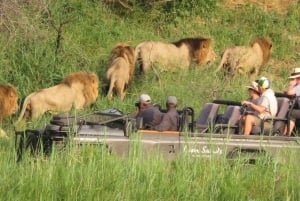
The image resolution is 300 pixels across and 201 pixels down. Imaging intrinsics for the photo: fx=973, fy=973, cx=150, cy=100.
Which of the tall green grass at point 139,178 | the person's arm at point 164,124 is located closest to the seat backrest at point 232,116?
the person's arm at point 164,124

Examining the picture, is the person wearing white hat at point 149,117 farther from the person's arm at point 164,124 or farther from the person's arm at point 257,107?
the person's arm at point 257,107

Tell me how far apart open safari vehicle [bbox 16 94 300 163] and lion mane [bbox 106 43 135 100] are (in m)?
5.38

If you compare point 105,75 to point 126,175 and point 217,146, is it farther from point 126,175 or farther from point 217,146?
point 126,175

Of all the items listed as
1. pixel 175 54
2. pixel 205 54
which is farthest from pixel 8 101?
pixel 205 54

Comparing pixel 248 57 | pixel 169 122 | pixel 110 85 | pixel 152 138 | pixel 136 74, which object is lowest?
pixel 152 138

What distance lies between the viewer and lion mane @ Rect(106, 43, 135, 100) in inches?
657

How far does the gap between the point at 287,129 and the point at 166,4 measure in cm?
1007

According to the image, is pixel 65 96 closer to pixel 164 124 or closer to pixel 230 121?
pixel 164 124

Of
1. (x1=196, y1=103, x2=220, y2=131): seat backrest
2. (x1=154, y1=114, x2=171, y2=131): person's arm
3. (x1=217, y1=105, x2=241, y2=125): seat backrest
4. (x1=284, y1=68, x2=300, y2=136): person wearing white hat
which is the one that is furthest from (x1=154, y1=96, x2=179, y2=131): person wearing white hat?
(x1=284, y1=68, x2=300, y2=136): person wearing white hat

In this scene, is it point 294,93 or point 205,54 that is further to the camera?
point 205,54

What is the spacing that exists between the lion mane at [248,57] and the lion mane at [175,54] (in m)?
0.48

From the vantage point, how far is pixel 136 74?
17.9 metres

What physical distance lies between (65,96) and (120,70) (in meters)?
1.78

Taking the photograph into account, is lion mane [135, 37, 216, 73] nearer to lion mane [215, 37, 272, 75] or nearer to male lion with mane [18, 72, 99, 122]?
lion mane [215, 37, 272, 75]
